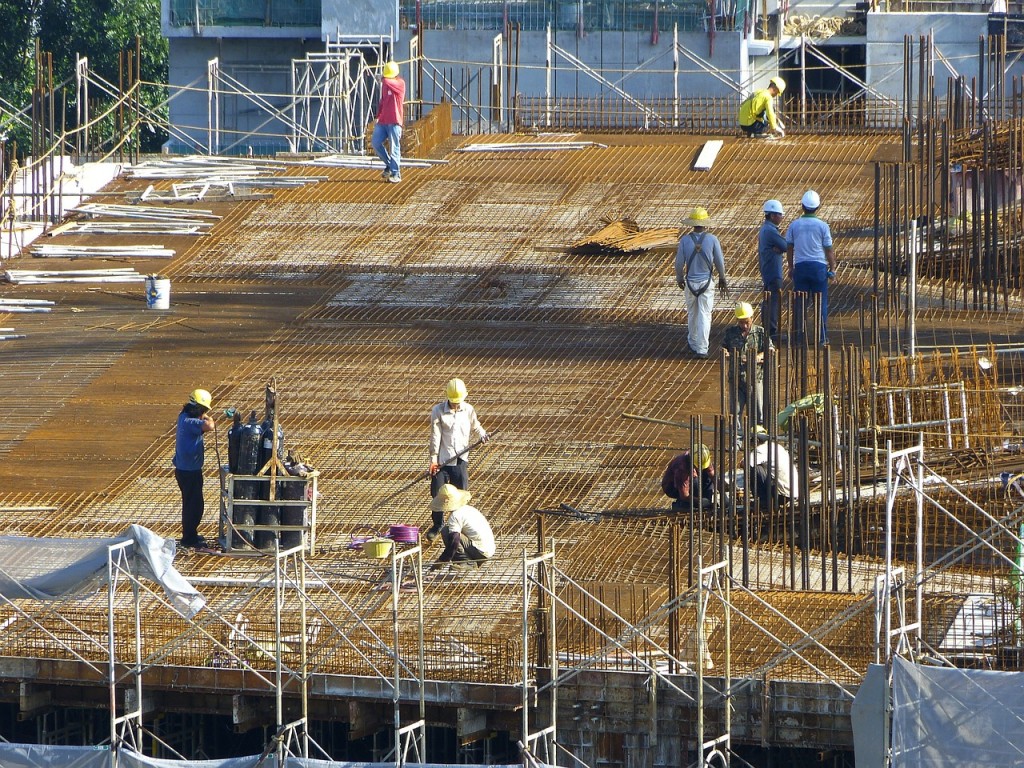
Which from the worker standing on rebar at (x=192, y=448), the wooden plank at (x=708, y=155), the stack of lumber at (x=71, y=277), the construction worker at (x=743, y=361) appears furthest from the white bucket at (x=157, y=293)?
the wooden plank at (x=708, y=155)

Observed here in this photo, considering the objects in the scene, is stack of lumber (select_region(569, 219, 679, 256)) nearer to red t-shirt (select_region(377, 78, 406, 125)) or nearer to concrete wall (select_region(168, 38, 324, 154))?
red t-shirt (select_region(377, 78, 406, 125))

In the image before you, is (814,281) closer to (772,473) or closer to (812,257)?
(812,257)

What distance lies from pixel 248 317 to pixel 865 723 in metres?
13.3

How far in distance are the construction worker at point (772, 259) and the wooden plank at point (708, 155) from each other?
8.30 meters

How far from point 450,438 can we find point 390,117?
40.4ft

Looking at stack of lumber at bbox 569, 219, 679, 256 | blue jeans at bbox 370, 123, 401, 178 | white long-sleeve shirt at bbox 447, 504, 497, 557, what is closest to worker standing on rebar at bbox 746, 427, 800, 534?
white long-sleeve shirt at bbox 447, 504, 497, 557

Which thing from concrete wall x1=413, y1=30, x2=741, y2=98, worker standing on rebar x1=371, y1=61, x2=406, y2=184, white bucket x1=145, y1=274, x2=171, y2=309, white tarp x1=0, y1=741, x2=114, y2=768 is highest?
concrete wall x1=413, y1=30, x2=741, y2=98

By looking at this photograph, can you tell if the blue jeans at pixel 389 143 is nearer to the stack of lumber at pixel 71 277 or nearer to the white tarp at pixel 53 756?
the stack of lumber at pixel 71 277

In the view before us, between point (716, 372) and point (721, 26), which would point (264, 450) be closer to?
point (716, 372)

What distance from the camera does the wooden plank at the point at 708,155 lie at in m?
32.2

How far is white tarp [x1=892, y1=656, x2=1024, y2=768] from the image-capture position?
1445 centimetres

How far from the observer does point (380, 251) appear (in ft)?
95.6

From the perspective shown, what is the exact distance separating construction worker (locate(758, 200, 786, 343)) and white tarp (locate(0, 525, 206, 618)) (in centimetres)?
881

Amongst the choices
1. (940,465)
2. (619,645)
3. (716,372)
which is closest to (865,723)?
(619,645)
